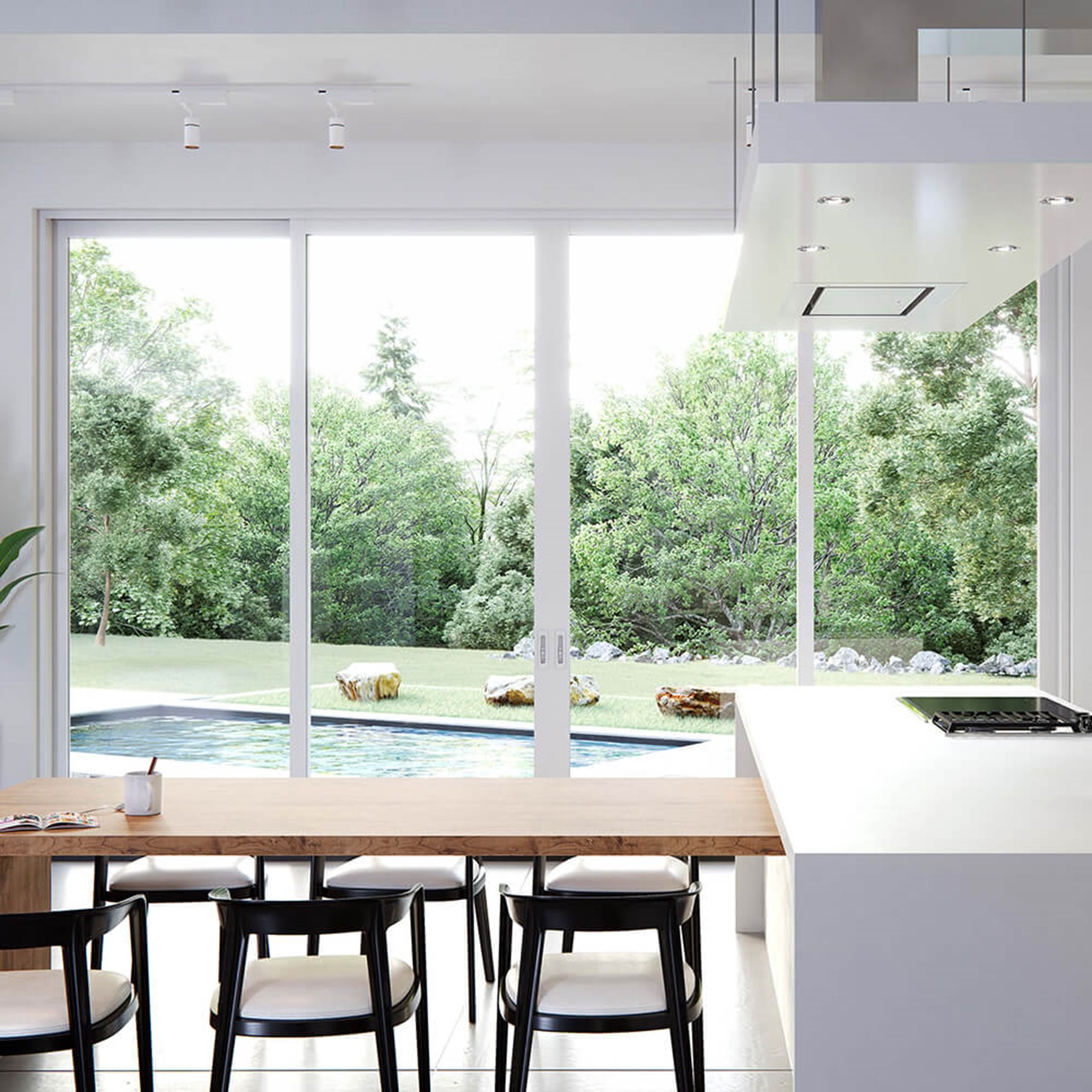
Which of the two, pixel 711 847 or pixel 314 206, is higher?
pixel 314 206

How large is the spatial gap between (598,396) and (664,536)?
26.1 inches

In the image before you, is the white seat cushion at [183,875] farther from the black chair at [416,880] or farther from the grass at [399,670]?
the grass at [399,670]

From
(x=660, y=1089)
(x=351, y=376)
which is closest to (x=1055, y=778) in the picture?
(x=660, y=1089)

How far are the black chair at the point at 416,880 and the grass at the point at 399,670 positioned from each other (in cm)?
175

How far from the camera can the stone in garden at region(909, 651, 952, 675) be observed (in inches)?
198

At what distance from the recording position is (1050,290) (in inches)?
193

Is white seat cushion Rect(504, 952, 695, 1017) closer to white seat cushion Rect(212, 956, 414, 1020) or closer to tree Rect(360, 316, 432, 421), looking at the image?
white seat cushion Rect(212, 956, 414, 1020)

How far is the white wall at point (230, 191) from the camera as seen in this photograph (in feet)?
16.5

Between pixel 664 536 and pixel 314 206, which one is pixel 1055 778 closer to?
pixel 664 536

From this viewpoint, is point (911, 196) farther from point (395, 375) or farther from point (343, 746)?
point (343, 746)

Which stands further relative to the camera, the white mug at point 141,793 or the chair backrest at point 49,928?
the white mug at point 141,793

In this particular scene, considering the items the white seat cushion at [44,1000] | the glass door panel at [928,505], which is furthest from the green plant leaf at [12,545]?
the glass door panel at [928,505]

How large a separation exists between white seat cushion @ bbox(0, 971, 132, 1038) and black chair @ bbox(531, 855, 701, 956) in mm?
1048

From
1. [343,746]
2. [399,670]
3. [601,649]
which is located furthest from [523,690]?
[343,746]
